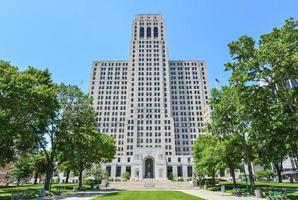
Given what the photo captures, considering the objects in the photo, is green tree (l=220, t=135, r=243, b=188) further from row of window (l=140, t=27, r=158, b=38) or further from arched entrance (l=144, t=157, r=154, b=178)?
row of window (l=140, t=27, r=158, b=38)

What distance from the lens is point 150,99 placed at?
435 ft

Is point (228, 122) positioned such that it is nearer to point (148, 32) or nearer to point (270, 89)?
point (270, 89)

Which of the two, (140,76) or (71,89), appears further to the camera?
(140,76)

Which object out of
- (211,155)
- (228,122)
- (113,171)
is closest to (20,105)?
(228,122)

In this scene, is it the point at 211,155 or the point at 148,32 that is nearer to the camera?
the point at 211,155

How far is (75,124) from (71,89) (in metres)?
5.64

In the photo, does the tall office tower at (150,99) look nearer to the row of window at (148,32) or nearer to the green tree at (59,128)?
the row of window at (148,32)

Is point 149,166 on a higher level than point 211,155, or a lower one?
higher

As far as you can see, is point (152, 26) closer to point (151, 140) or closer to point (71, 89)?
point (151, 140)

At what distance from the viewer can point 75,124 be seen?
37438mm

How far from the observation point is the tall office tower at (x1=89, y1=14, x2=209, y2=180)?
4747 inches

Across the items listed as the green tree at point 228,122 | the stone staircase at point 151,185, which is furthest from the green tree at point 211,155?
the stone staircase at point 151,185

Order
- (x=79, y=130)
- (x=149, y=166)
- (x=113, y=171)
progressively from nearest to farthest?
(x=79, y=130) → (x=149, y=166) → (x=113, y=171)

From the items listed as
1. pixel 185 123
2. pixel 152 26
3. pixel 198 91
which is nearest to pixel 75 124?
pixel 185 123
